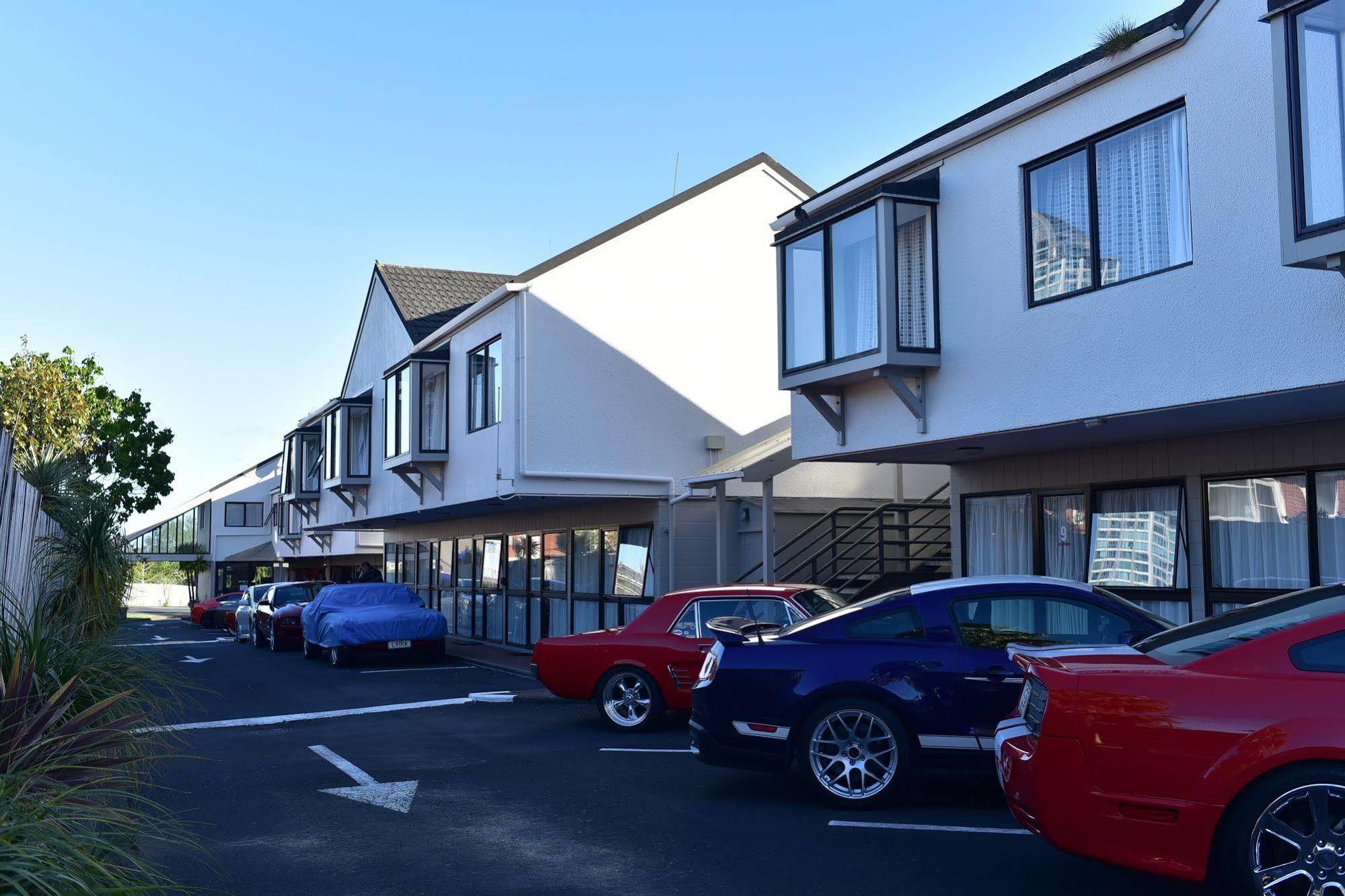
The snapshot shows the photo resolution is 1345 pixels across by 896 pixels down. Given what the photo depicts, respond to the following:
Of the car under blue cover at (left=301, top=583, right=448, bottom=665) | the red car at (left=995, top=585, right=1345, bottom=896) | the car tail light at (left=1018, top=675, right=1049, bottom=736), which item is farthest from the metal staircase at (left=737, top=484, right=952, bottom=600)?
the red car at (left=995, top=585, right=1345, bottom=896)

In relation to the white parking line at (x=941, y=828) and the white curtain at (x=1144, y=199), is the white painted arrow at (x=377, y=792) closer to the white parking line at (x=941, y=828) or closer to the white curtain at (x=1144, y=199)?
the white parking line at (x=941, y=828)

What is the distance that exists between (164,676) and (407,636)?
13.2 metres

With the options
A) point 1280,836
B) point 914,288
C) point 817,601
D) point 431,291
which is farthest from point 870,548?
point 431,291

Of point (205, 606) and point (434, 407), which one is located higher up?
point (434, 407)

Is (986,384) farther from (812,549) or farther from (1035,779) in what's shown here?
(812,549)

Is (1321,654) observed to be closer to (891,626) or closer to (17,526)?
(891,626)

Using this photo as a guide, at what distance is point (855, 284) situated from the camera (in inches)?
544

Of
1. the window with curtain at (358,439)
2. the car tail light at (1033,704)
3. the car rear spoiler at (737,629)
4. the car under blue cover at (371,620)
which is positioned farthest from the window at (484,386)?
the car tail light at (1033,704)

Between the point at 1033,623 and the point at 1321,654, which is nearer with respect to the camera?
the point at 1321,654

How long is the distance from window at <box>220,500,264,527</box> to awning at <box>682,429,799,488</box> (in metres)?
52.5

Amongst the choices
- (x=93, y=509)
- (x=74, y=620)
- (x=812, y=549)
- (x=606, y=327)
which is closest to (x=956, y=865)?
(x=74, y=620)

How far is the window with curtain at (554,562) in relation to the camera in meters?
24.3

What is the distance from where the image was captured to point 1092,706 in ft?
18.4

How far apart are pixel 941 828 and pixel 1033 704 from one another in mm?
1950
